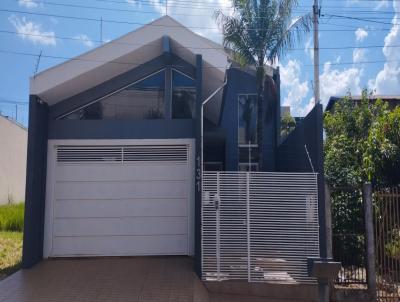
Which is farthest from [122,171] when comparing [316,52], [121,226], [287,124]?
[287,124]

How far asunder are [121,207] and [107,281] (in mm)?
2402

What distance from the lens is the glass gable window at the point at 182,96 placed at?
11.0 meters

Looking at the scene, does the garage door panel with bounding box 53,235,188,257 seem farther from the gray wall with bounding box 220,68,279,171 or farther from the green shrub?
the green shrub

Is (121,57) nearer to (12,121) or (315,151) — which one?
(315,151)

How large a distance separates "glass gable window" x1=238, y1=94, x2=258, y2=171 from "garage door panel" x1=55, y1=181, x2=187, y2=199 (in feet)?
20.3

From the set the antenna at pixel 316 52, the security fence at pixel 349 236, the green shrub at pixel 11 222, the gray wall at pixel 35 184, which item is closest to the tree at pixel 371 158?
the security fence at pixel 349 236

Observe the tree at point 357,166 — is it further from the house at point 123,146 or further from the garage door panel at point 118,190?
the garage door panel at point 118,190

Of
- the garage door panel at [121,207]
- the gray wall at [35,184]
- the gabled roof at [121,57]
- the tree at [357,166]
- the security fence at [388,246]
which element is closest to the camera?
the security fence at [388,246]

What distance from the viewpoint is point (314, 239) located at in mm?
8219

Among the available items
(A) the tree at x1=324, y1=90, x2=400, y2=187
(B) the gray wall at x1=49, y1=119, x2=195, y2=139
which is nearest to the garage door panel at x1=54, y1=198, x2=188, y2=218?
(B) the gray wall at x1=49, y1=119, x2=195, y2=139

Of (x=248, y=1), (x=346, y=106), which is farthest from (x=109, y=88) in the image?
(x=346, y=106)

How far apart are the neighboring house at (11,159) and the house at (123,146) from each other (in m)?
13.1

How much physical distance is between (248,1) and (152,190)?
5213 millimetres

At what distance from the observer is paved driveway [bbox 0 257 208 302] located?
743 centimetres
